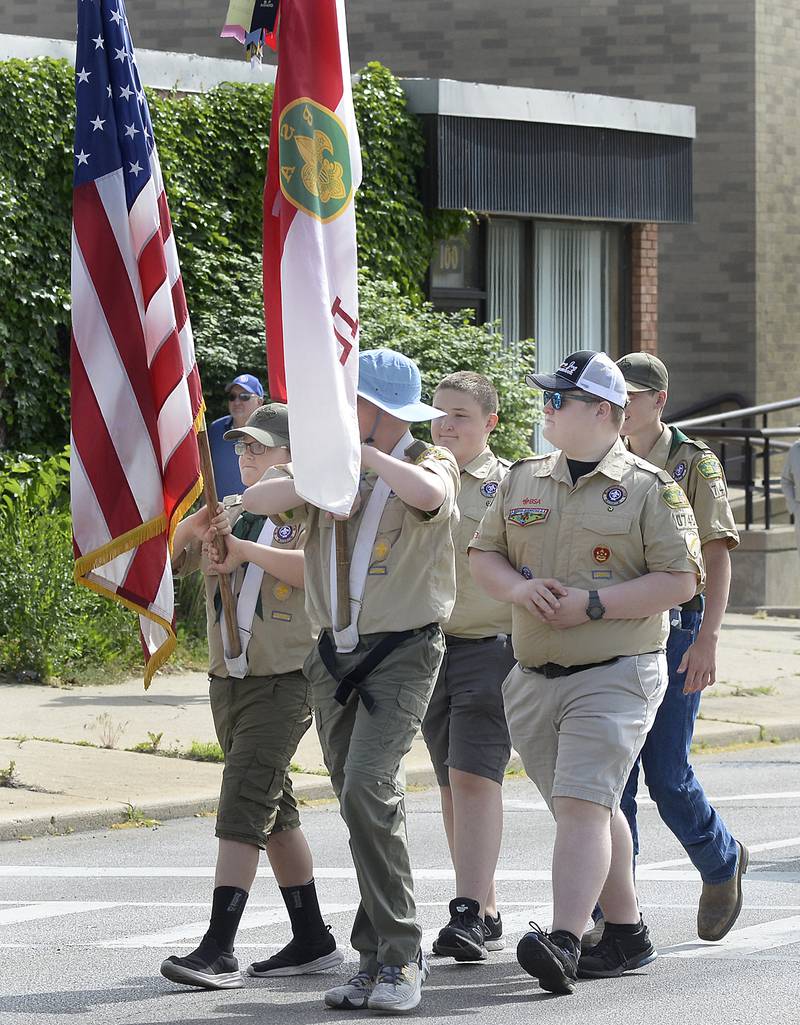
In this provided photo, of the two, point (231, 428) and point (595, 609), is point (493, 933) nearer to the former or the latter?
point (595, 609)

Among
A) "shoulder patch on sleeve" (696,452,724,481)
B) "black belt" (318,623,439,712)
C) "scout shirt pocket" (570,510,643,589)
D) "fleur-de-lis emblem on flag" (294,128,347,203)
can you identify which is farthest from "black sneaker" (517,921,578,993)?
"fleur-de-lis emblem on flag" (294,128,347,203)

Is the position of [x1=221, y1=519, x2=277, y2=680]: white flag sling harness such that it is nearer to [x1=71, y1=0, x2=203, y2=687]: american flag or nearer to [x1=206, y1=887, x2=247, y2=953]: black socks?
[x1=71, y1=0, x2=203, y2=687]: american flag

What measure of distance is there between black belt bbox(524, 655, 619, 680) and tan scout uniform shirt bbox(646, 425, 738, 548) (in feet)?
3.35

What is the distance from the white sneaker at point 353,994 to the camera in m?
5.50

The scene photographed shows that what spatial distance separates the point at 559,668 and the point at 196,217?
1103 centimetres

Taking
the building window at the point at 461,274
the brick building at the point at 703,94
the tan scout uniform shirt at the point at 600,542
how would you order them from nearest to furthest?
1. the tan scout uniform shirt at the point at 600,542
2. the building window at the point at 461,274
3. the brick building at the point at 703,94

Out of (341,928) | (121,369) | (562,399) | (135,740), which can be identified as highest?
(121,369)

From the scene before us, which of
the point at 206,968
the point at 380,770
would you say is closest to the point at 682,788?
the point at 380,770

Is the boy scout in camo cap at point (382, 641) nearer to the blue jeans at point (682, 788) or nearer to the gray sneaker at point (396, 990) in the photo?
the gray sneaker at point (396, 990)

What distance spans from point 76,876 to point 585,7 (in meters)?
18.9

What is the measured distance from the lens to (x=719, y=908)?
20.7 ft

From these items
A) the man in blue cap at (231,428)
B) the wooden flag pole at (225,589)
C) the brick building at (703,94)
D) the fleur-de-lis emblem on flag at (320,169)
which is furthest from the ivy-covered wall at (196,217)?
the fleur-de-lis emblem on flag at (320,169)

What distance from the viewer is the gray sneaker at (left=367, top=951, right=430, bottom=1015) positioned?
17.7 ft

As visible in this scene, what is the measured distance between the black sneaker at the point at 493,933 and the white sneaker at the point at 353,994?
88 centimetres
